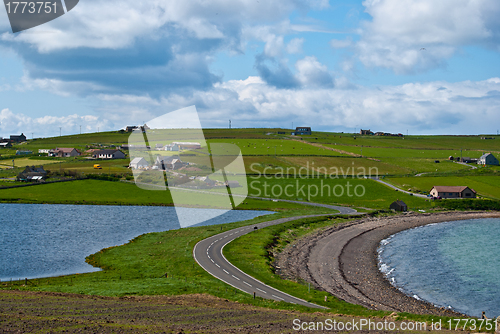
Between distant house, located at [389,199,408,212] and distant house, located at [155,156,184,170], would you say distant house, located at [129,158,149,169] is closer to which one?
distant house, located at [155,156,184,170]

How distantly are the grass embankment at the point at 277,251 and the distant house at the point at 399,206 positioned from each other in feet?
65.4

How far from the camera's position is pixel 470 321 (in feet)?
91.1

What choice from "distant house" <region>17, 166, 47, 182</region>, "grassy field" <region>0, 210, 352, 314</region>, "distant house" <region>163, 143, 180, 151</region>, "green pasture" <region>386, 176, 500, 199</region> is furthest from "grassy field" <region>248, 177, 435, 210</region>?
"distant house" <region>17, 166, 47, 182</region>

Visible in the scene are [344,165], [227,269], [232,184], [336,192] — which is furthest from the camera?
[344,165]

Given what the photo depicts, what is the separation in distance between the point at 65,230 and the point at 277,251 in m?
37.1

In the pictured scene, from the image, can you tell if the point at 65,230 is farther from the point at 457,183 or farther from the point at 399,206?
the point at 457,183

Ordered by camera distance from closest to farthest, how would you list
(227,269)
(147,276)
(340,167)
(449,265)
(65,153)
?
(147,276) < (227,269) < (449,265) < (340,167) < (65,153)

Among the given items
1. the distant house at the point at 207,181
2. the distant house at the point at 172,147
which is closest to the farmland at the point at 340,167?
the distant house at the point at 207,181

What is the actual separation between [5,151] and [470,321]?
207533mm

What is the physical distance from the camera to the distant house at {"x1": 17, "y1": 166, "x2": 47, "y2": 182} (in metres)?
114

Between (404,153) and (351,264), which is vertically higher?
(404,153)

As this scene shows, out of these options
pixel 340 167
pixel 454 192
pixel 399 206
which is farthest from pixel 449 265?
pixel 340 167

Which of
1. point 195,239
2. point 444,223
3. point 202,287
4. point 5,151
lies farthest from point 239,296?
point 5,151

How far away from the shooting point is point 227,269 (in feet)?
143
